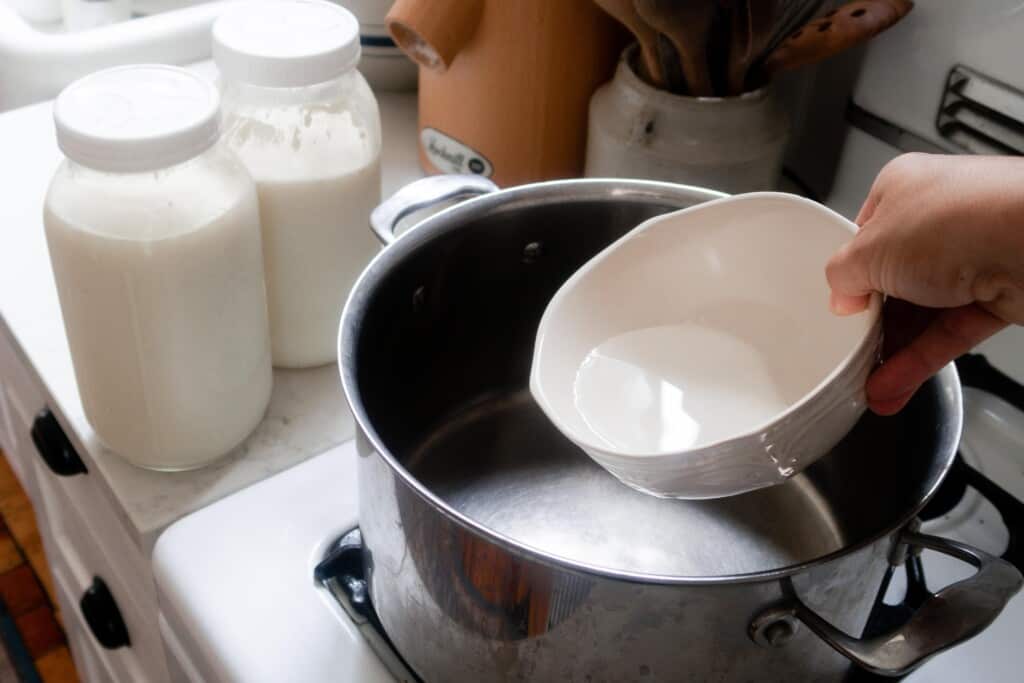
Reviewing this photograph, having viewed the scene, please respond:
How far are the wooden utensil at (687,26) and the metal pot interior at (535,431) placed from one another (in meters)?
0.08

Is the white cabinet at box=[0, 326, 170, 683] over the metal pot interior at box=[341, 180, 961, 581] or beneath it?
beneath

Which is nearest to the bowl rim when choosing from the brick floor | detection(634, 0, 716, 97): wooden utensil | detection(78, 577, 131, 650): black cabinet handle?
detection(634, 0, 716, 97): wooden utensil

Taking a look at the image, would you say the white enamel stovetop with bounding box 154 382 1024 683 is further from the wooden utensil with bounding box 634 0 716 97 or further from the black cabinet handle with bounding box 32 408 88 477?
the wooden utensil with bounding box 634 0 716 97

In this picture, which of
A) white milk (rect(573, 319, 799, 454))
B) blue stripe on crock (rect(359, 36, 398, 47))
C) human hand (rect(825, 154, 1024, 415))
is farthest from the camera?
blue stripe on crock (rect(359, 36, 398, 47))

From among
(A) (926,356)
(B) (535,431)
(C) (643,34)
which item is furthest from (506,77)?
(A) (926,356)

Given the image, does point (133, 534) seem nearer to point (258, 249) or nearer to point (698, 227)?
point (258, 249)

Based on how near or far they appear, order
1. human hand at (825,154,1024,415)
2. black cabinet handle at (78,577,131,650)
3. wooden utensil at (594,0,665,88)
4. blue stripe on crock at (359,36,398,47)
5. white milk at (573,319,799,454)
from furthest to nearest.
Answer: blue stripe on crock at (359,36,398,47), black cabinet handle at (78,577,131,650), wooden utensil at (594,0,665,88), white milk at (573,319,799,454), human hand at (825,154,1024,415)

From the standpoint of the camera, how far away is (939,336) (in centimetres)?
41

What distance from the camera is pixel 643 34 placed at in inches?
22.5

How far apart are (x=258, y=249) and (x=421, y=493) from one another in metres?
0.19

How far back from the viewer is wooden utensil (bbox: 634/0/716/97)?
53 cm

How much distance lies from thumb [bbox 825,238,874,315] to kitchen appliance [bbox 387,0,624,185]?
11.4 inches

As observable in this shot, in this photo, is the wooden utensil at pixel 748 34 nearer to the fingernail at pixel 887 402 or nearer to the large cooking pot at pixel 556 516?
the large cooking pot at pixel 556 516

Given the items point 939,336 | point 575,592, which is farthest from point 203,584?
point 939,336
